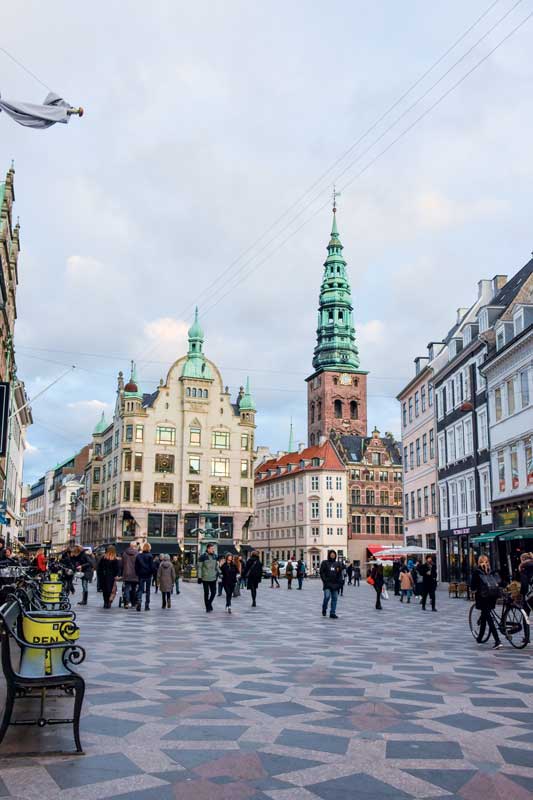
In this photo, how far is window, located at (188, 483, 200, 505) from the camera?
253ft

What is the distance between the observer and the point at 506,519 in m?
38.1

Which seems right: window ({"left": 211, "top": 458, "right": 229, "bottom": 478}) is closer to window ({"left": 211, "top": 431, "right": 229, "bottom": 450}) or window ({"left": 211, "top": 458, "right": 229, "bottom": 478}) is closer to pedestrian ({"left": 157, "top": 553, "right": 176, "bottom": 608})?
window ({"left": 211, "top": 431, "right": 229, "bottom": 450})

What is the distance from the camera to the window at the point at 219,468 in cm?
7862

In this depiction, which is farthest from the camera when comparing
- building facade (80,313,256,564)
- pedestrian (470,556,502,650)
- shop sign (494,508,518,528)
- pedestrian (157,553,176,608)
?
building facade (80,313,256,564)

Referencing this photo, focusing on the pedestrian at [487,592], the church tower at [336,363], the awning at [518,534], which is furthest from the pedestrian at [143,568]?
the church tower at [336,363]

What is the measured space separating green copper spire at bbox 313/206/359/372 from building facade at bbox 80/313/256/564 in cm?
4656

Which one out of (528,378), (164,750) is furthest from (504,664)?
(528,378)

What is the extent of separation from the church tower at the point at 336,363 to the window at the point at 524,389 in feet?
283

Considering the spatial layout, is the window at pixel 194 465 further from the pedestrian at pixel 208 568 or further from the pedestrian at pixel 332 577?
the pedestrian at pixel 332 577

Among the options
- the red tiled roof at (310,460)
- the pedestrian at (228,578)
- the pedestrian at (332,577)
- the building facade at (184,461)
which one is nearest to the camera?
the pedestrian at (332,577)

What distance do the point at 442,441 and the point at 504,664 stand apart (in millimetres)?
38870

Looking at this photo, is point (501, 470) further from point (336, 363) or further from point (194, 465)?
point (336, 363)

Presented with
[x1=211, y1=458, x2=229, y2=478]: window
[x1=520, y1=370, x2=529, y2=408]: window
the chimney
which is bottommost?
[x1=520, y1=370, x2=529, y2=408]: window

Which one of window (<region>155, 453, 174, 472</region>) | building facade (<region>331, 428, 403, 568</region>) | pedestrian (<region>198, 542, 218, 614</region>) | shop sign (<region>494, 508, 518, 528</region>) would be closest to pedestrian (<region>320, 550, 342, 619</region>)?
pedestrian (<region>198, 542, 218, 614</region>)
